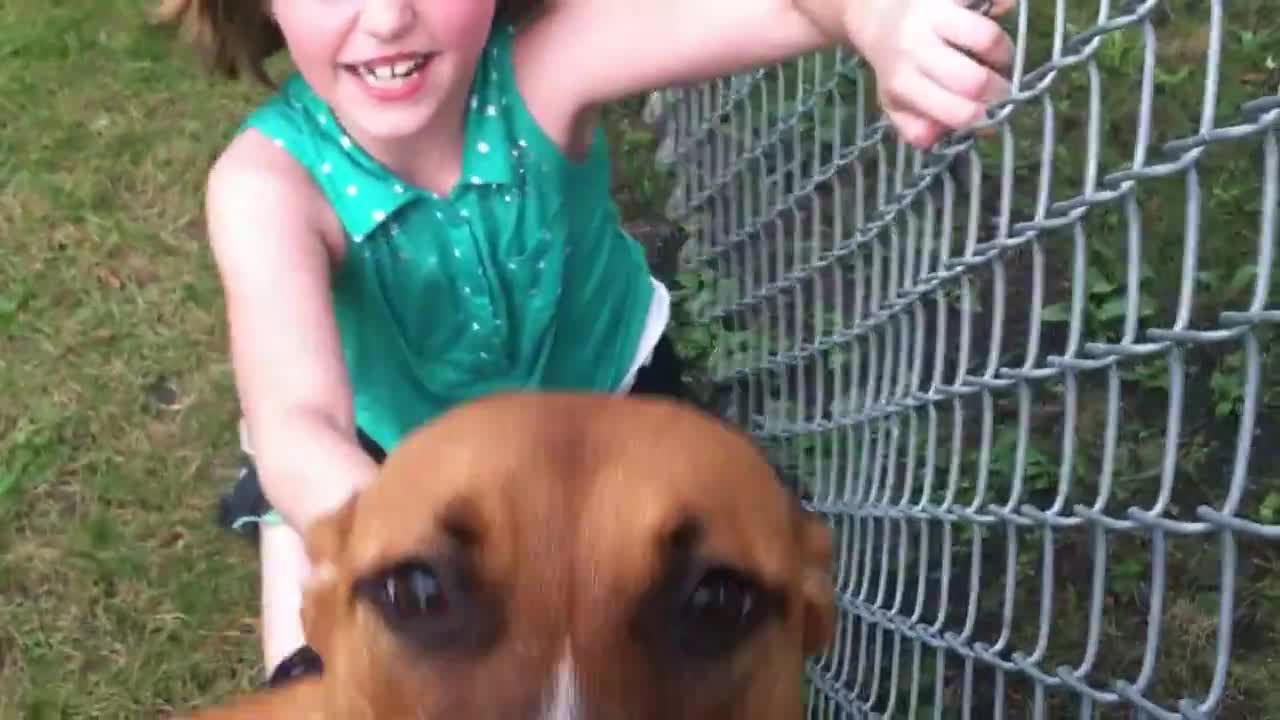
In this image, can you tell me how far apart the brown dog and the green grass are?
2.05 meters

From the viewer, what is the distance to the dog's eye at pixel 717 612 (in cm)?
179

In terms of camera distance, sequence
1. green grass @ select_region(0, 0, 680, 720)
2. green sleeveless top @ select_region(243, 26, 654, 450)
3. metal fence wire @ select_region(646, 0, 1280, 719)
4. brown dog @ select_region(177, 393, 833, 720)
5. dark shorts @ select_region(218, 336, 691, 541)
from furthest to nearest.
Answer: green grass @ select_region(0, 0, 680, 720) → dark shorts @ select_region(218, 336, 691, 541) → green sleeveless top @ select_region(243, 26, 654, 450) → metal fence wire @ select_region(646, 0, 1280, 719) → brown dog @ select_region(177, 393, 833, 720)

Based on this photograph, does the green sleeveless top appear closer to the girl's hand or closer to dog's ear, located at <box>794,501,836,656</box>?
the girl's hand

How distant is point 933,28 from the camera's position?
2.12 metres

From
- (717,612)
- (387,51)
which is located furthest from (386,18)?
(717,612)

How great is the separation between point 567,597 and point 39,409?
118 inches

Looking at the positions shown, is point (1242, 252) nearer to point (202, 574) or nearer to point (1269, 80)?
point (1269, 80)

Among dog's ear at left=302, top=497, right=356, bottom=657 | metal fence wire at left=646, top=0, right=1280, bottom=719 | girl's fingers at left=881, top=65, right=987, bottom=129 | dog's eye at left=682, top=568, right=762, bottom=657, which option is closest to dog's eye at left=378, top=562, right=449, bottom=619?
dog's ear at left=302, top=497, right=356, bottom=657

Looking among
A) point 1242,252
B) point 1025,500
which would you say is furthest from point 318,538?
point 1242,252

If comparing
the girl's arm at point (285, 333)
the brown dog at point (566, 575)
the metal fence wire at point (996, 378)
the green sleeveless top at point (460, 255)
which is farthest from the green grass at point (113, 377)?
the brown dog at point (566, 575)

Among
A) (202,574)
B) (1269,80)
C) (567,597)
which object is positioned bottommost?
(202,574)

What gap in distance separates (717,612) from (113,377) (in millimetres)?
3032

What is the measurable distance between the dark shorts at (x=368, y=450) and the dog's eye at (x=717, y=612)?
1.66 metres

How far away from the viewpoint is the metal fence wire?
2939 mm
